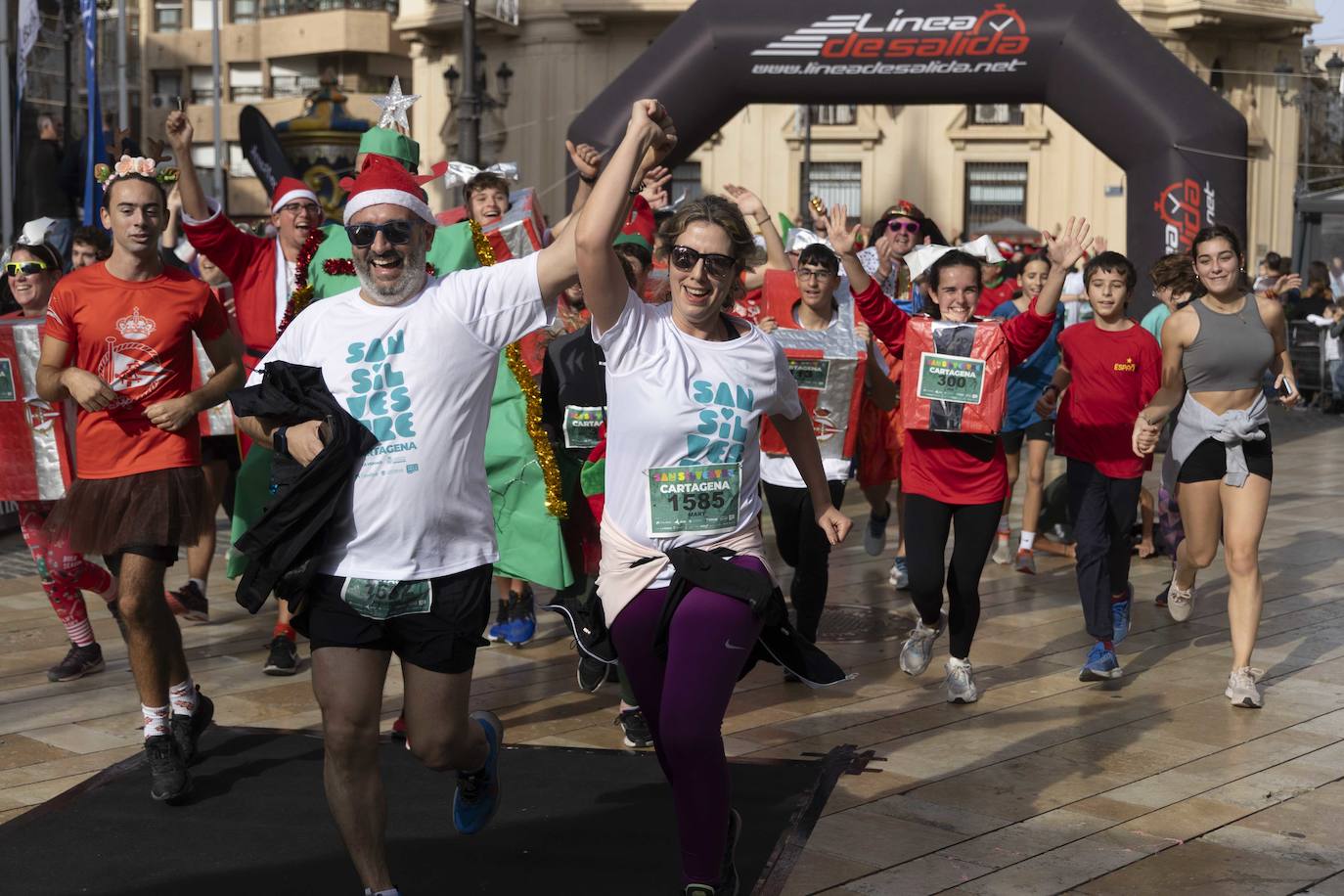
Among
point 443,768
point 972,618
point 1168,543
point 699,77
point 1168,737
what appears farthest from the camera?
point 699,77

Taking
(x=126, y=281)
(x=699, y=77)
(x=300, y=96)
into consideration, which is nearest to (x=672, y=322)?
(x=126, y=281)

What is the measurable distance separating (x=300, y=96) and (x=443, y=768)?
162 ft

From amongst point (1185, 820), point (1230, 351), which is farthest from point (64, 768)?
point (1230, 351)

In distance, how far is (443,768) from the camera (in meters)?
4.41

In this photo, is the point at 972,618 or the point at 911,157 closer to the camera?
the point at 972,618

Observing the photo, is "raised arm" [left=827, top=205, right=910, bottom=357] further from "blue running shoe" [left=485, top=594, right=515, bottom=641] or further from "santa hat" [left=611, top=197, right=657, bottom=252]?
"blue running shoe" [left=485, top=594, right=515, bottom=641]

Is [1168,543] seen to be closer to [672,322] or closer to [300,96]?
[672,322]

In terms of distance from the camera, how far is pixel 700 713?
4.11 metres

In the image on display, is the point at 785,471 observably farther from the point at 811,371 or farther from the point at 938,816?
the point at 938,816

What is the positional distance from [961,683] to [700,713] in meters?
2.86

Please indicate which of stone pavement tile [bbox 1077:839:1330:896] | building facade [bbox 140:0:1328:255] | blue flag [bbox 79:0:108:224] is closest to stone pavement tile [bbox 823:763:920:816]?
stone pavement tile [bbox 1077:839:1330:896]

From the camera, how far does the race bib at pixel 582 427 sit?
21.6 feet

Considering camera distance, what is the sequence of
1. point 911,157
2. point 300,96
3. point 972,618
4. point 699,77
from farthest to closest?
point 300,96, point 911,157, point 699,77, point 972,618

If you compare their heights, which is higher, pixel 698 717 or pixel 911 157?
pixel 911 157
